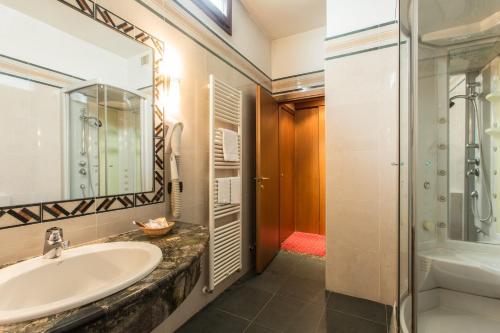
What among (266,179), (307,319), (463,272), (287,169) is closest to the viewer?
(463,272)

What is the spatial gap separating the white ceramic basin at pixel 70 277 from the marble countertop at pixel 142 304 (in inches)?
0.8

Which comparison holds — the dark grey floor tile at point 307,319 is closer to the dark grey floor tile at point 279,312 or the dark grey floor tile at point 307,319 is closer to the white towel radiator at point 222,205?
the dark grey floor tile at point 279,312

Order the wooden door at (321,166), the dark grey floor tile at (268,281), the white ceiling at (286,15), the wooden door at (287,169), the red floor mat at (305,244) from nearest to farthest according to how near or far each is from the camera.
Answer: the dark grey floor tile at (268,281), the white ceiling at (286,15), the red floor mat at (305,244), the wooden door at (287,169), the wooden door at (321,166)

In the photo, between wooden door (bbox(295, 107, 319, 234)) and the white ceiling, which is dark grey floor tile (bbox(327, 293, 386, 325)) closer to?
wooden door (bbox(295, 107, 319, 234))

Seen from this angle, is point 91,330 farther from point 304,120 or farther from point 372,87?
point 304,120

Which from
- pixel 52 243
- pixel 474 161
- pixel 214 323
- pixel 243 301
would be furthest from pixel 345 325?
pixel 52 243

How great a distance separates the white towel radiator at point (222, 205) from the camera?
5.80ft

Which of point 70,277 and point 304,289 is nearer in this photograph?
point 70,277

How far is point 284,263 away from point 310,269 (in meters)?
0.30

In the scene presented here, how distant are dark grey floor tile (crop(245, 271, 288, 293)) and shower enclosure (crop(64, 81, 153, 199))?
4.66ft

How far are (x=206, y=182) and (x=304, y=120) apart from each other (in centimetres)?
235

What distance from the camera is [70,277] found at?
888mm

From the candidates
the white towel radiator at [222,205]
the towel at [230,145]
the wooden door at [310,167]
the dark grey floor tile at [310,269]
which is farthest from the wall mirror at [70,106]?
the wooden door at [310,167]

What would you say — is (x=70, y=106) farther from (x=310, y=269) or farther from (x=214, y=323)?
(x=310, y=269)
